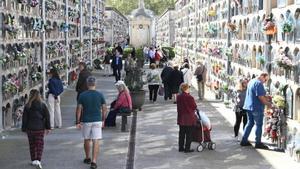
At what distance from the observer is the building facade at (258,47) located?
9.72 metres

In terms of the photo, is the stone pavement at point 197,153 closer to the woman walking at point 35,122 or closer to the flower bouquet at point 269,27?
the woman walking at point 35,122

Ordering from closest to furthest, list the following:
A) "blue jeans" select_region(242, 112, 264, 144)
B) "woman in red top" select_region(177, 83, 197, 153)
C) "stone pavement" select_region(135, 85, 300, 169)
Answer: "stone pavement" select_region(135, 85, 300, 169)
"woman in red top" select_region(177, 83, 197, 153)
"blue jeans" select_region(242, 112, 264, 144)

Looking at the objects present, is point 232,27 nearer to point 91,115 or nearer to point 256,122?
point 256,122

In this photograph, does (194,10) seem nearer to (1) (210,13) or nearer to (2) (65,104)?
(1) (210,13)

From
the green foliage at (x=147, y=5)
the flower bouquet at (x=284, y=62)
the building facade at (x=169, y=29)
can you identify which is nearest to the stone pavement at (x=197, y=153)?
the flower bouquet at (x=284, y=62)

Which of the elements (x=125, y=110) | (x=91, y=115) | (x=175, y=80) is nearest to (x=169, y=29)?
(x=175, y=80)

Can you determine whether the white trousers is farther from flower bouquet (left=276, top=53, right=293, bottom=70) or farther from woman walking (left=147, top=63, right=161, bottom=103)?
flower bouquet (left=276, top=53, right=293, bottom=70)

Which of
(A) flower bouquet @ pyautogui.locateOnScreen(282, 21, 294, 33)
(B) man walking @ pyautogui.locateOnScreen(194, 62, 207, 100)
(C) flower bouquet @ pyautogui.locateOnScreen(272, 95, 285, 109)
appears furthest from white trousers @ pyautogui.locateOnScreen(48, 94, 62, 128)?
(B) man walking @ pyautogui.locateOnScreen(194, 62, 207, 100)

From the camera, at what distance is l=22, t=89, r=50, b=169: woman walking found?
911cm

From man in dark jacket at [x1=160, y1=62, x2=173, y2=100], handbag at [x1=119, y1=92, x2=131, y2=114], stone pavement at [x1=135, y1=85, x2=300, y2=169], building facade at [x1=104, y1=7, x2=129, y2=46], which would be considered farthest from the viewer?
building facade at [x1=104, y1=7, x2=129, y2=46]

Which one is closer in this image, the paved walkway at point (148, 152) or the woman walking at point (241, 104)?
the paved walkway at point (148, 152)

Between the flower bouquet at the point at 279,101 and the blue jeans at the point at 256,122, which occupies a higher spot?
the flower bouquet at the point at 279,101

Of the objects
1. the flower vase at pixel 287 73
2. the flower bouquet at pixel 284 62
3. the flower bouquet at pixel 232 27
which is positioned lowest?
the flower vase at pixel 287 73

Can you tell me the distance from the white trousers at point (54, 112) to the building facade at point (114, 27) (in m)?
→ 28.5
